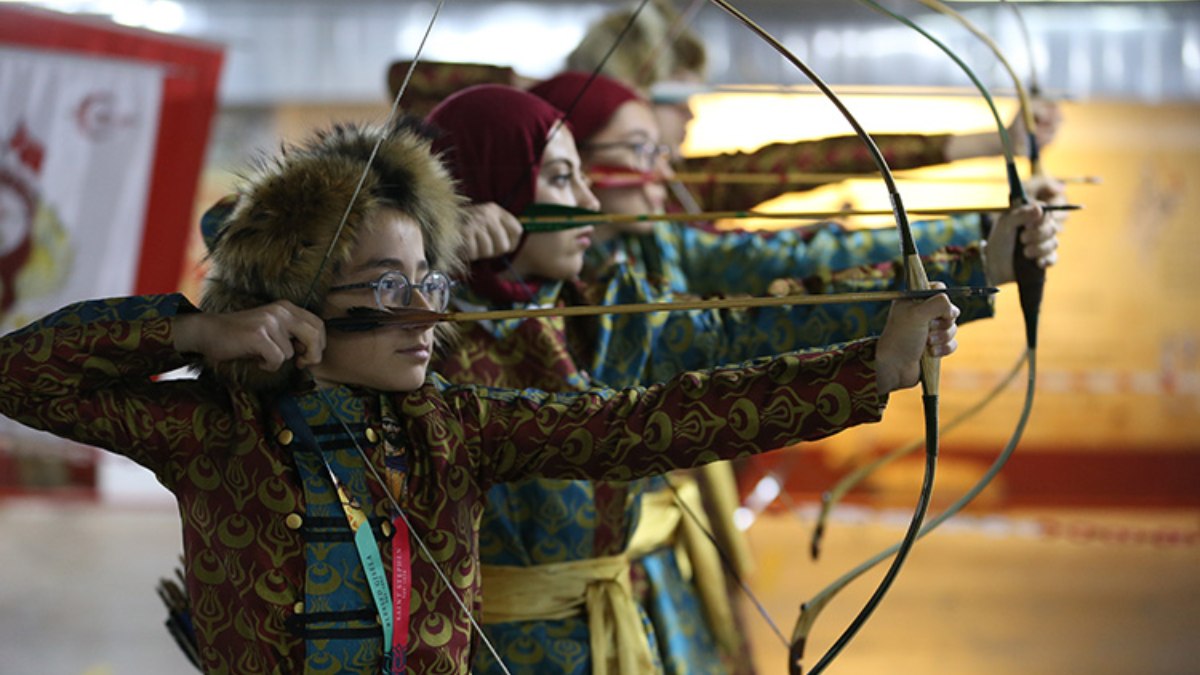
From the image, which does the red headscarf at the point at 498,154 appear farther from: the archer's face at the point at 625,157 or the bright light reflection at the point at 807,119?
the bright light reflection at the point at 807,119

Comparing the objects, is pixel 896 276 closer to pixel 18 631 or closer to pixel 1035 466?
pixel 18 631

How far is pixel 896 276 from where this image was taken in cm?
158

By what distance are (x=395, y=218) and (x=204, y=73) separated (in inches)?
120

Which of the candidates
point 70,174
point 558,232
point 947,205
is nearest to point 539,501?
point 558,232

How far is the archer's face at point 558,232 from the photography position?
5.48 ft

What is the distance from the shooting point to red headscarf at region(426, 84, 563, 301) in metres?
1.66

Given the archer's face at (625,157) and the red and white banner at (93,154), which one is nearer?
the archer's face at (625,157)

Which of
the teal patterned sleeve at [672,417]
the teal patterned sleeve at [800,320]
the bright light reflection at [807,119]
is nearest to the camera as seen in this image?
the teal patterned sleeve at [672,417]

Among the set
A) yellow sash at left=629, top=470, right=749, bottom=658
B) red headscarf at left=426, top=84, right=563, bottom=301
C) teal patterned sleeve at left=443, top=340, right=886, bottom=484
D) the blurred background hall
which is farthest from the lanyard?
the blurred background hall

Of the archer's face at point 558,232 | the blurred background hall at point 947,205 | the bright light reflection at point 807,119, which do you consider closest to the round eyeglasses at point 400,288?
the archer's face at point 558,232

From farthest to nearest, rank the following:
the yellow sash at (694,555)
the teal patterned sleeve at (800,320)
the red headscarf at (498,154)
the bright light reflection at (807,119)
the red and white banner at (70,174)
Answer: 1. the bright light reflection at (807,119)
2. the red and white banner at (70,174)
3. the yellow sash at (694,555)
4. the red headscarf at (498,154)
5. the teal patterned sleeve at (800,320)

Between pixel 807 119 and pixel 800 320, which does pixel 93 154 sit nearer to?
pixel 800 320

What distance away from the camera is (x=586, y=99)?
196cm

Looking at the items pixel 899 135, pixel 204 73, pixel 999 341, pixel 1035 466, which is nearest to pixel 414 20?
pixel 204 73
